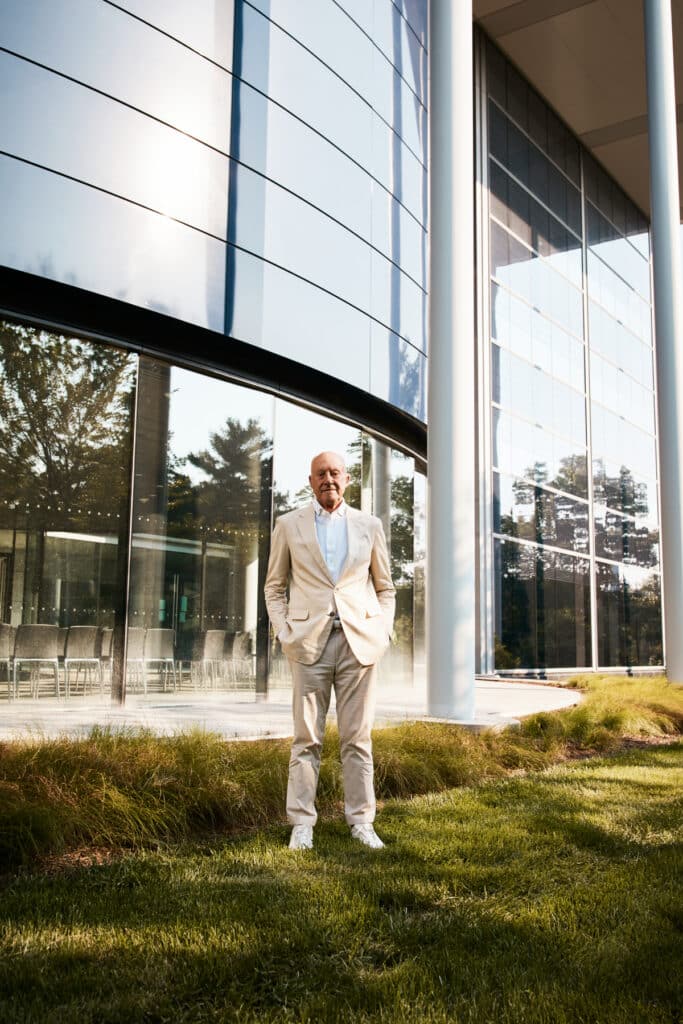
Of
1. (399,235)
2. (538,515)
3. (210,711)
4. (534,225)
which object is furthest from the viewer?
(534,225)

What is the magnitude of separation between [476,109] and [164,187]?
→ 13.2 meters

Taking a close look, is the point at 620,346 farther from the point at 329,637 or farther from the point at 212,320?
the point at 329,637

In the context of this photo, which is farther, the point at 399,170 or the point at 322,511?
the point at 399,170

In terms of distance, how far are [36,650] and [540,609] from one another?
1439cm

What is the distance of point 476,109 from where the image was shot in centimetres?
2122

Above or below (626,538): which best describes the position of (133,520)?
below

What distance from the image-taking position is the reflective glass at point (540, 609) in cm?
2028

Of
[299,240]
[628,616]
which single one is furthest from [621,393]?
[299,240]

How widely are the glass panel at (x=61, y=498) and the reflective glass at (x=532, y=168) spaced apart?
1503cm

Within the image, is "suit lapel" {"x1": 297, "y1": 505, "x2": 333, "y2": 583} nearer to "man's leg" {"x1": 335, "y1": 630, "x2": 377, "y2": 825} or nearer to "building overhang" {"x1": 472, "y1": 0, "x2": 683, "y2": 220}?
"man's leg" {"x1": 335, "y1": 630, "x2": 377, "y2": 825}

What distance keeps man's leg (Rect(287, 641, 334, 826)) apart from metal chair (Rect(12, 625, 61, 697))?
5.51 m

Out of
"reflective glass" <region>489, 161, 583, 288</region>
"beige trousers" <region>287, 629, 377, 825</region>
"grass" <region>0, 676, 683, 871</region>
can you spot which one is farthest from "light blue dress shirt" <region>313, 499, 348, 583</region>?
"reflective glass" <region>489, 161, 583, 288</region>

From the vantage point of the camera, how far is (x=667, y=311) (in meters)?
17.5

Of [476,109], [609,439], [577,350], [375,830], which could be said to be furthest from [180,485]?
[609,439]
